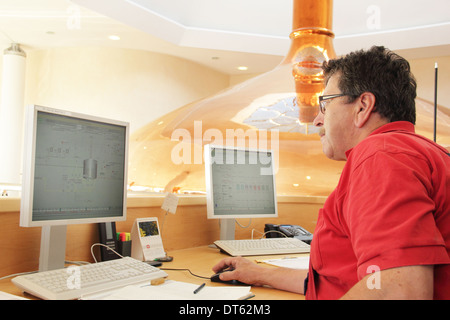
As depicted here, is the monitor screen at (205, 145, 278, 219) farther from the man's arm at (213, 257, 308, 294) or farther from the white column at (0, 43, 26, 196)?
the white column at (0, 43, 26, 196)

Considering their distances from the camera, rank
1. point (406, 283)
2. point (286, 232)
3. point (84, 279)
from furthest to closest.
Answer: point (286, 232)
point (84, 279)
point (406, 283)

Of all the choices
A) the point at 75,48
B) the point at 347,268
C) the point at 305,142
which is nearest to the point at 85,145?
the point at 347,268

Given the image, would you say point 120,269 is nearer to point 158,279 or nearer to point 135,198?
point 158,279

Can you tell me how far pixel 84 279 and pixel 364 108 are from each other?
81cm

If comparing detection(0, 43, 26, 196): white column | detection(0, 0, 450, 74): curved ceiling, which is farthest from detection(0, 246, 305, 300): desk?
detection(0, 43, 26, 196): white column

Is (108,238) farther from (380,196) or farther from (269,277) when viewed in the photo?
(380,196)

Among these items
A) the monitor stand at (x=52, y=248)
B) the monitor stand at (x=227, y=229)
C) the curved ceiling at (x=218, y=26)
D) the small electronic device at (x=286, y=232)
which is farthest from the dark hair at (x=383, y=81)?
the curved ceiling at (x=218, y=26)

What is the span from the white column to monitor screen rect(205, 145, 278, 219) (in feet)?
15.1

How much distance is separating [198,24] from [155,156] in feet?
7.75

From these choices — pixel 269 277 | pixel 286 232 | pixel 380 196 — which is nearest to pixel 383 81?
pixel 380 196

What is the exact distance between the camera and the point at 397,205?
27.9 inches

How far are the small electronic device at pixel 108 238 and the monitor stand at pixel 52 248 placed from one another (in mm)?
200

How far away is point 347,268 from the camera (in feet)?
3.02

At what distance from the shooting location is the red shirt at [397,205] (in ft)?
2.28
